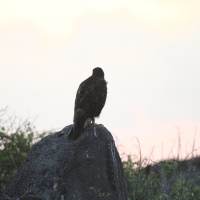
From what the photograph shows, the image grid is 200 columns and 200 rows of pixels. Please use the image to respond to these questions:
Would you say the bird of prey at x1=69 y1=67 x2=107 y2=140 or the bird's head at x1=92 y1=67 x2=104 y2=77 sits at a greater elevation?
the bird's head at x1=92 y1=67 x2=104 y2=77

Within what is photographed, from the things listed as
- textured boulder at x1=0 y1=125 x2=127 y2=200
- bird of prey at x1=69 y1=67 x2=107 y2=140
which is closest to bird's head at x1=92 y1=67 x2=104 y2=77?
bird of prey at x1=69 y1=67 x2=107 y2=140

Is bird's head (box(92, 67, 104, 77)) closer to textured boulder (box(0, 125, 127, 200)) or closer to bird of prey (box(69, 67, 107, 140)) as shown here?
bird of prey (box(69, 67, 107, 140))

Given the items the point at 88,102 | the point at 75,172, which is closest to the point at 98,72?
the point at 88,102

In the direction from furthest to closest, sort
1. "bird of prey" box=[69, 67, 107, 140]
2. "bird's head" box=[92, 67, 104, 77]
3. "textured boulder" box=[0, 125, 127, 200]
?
"bird's head" box=[92, 67, 104, 77] < "bird of prey" box=[69, 67, 107, 140] < "textured boulder" box=[0, 125, 127, 200]

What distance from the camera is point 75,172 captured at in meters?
8.05

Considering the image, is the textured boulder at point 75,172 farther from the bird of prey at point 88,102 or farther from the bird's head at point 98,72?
the bird's head at point 98,72

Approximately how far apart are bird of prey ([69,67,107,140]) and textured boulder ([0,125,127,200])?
14 cm

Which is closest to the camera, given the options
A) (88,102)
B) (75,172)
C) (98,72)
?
(75,172)

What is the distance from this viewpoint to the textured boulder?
313 inches

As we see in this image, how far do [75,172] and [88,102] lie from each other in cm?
118

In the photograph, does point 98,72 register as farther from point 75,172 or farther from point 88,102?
point 75,172

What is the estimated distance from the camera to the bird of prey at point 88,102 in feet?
27.5

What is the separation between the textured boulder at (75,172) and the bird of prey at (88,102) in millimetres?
135

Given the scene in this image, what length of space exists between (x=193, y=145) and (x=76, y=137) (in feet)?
9.04
